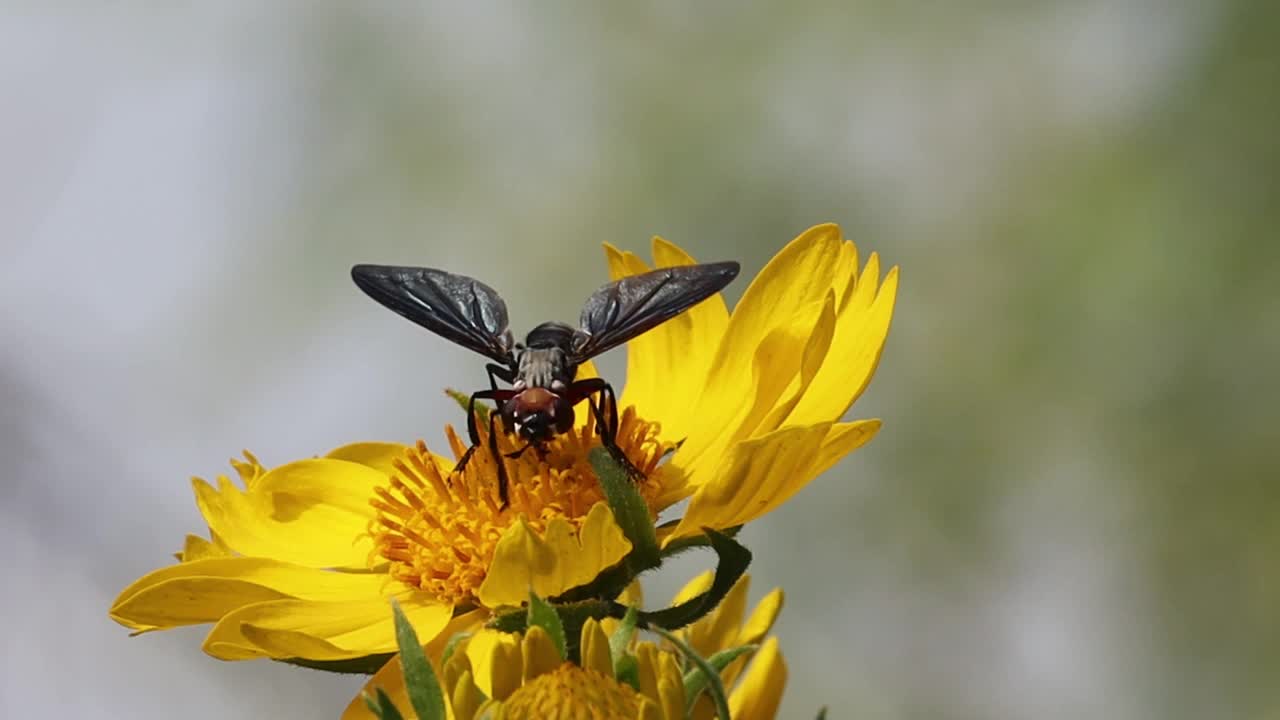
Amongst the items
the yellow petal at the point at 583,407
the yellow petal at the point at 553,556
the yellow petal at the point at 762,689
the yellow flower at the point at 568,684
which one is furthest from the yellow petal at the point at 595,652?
the yellow petal at the point at 583,407

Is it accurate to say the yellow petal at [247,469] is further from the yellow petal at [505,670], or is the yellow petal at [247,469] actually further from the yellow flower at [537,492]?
the yellow petal at [505,670]

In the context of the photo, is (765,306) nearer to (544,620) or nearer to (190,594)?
(544,620)

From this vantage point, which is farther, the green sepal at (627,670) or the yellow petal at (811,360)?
the yellow petal at (811,360)

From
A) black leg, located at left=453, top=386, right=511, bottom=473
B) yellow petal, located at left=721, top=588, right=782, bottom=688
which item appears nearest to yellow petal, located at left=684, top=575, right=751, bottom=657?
yellow petal, located at left=721, top=588, right=782, bottom=688

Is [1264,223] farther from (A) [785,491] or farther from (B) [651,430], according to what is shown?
(A) [785,491]

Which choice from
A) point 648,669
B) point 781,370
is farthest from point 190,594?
point 781,370
